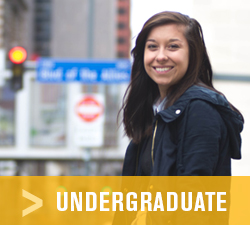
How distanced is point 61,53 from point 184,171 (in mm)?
69054

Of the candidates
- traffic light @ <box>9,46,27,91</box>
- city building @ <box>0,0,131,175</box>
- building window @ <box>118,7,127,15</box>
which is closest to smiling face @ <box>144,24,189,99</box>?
traffic light @ <box>9,46,27,91</box>

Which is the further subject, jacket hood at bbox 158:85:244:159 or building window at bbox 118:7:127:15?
building window at bbox 118:7:127:15

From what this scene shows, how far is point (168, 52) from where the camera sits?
5.87ft

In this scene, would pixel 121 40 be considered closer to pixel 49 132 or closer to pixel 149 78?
pixel 49 132

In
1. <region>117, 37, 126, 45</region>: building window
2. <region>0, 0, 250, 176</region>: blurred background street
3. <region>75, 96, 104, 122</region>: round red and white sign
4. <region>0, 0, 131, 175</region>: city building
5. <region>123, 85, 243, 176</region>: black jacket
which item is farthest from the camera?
<region>117, 37, 126, 45</region>: building window

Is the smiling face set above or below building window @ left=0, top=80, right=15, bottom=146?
above

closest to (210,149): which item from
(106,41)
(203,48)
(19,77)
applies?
(203,48)

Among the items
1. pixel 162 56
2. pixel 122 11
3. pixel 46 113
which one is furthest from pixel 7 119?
pixel 122 11

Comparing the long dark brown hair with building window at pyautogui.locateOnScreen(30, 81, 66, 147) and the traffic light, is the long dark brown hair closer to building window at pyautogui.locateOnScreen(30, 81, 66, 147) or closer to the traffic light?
the traffic light

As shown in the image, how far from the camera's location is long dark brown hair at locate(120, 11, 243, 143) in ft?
5.87

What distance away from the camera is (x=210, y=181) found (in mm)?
1630

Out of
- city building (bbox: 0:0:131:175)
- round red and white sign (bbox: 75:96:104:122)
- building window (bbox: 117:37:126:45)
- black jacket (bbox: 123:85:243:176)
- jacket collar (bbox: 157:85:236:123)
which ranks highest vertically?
building window (bbox: 117:37:126:45)

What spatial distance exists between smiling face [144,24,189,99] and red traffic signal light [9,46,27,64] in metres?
6.56

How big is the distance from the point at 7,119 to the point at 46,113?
4.16 feet
